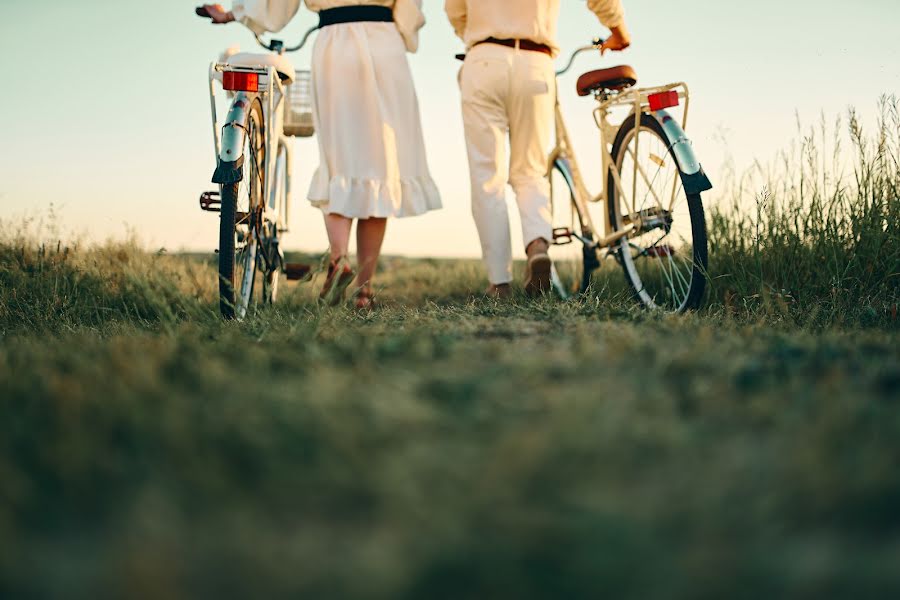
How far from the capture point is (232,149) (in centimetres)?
340

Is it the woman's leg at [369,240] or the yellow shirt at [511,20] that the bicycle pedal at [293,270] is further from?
the yellow shirt at [511,20]

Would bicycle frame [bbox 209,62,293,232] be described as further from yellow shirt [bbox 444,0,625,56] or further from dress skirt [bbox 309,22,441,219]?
yellow shirt [bbox 444,0,625,56]

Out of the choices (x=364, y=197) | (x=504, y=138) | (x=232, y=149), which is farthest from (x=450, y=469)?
(x=504, y=138)

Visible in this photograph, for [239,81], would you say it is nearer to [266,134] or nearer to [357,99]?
[266,134]

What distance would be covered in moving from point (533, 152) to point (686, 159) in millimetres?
1048

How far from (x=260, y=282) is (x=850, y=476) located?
11.9 feet

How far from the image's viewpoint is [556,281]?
4891 mm

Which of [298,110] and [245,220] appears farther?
[298,110]

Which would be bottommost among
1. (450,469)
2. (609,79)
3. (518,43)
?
(450,469)

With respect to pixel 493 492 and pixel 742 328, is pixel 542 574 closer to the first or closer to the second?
pixel 493 492

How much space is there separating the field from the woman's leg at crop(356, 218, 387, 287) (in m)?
2.12

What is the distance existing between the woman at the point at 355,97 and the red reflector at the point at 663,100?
131 centimetres

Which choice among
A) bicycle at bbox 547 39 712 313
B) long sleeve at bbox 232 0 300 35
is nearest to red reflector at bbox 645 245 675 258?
bicycle at bbox 547 39 712 313

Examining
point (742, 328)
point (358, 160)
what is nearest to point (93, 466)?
point (742, 328)
